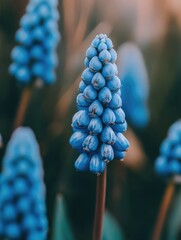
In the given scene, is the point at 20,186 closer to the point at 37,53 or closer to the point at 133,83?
the point at 37,53

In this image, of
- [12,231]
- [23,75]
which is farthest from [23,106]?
[12,231]

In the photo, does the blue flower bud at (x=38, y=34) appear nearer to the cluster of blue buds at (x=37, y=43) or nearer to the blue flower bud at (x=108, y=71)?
the cluster of blue buds at (x=37, y=43)

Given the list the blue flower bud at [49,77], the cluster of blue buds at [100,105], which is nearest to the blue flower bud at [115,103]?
the cluster of blue buds at [100,105]

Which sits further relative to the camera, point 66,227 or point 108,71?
point 66,227

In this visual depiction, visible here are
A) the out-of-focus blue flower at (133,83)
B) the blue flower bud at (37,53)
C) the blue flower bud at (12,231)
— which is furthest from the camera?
the out-of-focus blue flower at (133,83)

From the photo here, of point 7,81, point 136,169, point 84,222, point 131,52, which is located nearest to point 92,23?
point 131,52

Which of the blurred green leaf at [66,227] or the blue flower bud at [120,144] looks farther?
the blurred green leaf at [66,227]
